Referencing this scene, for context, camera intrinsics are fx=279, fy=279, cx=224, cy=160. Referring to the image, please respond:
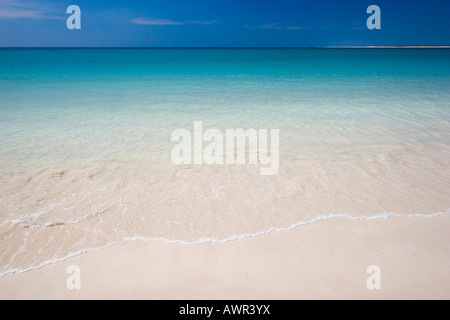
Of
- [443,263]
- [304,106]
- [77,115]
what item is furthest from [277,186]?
[77,115]

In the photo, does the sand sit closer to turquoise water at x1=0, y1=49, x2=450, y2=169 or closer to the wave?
the wave

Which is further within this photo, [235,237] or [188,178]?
[188,178]

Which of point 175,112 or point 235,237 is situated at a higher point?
point 175,112

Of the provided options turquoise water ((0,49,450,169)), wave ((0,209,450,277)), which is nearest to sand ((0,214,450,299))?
wave ((0,209,450,277))

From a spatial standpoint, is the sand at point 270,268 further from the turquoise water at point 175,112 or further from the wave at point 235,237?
the turquoise water at point 175,112

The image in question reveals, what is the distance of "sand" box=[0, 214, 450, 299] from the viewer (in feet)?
7.50

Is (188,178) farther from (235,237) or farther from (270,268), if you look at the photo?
(270,268)

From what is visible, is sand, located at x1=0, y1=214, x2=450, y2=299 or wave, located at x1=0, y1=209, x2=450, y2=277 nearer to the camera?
sand, located at x1=0, y1=214, x2=450, y2=299

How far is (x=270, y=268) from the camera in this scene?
2.52m

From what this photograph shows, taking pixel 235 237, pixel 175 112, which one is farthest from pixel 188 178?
pixel 175 112

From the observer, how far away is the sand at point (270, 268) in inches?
90.0

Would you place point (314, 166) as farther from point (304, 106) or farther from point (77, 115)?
point (77, 115)

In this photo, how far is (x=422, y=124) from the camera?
712 cm
